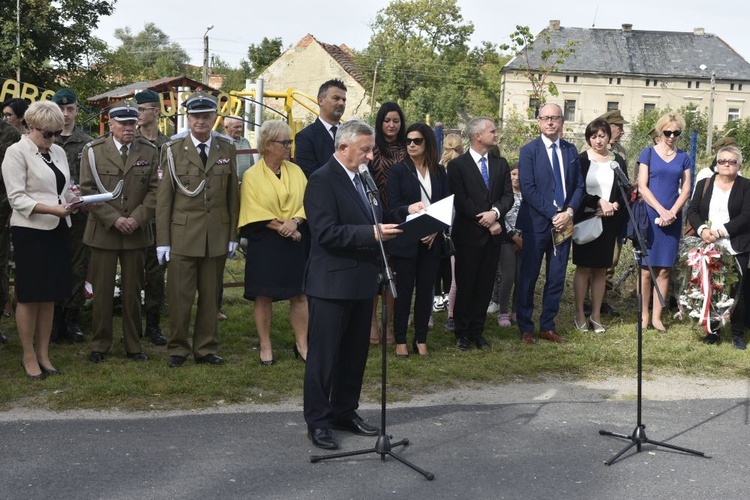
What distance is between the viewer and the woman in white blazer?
286 inches

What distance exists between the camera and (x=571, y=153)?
939 centimetres

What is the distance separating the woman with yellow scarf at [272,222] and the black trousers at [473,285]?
175 centimetres

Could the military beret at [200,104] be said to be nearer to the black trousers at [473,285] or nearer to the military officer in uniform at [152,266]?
the military officer in uniform at [152,266]

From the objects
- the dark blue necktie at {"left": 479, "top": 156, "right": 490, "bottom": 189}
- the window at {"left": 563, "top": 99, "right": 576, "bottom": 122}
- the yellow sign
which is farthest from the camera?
A: the window at {"left": 563, "top": 99, "right": 576, "bottom": 122}

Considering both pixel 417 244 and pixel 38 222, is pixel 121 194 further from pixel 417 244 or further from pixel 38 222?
pixel 417 244

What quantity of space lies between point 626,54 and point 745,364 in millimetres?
73339

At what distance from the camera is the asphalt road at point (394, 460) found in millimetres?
5184

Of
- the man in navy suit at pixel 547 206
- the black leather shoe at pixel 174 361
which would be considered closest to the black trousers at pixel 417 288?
the man in navy suit at pixel 547 206

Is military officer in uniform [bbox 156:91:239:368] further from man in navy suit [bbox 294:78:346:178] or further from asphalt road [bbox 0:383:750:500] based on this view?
asphalt road [bbox 0:383:750:500]

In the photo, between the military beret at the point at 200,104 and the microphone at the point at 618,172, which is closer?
the microphone at the point at 618,172

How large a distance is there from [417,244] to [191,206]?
2079 mm

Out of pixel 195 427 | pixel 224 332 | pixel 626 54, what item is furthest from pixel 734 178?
pixel 626 54

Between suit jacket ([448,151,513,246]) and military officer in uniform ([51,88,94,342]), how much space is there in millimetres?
3520

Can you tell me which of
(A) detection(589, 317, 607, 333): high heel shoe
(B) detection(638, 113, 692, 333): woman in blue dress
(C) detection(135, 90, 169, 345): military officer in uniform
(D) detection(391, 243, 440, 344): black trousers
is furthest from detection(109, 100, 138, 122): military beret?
(B) detection(638, 113, 692, 333): woman in blue dress
